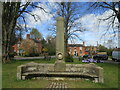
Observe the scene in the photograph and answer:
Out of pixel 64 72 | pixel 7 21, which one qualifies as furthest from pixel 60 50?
pixel 7 21

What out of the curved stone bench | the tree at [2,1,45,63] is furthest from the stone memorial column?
the tree at [2,1,45,63]

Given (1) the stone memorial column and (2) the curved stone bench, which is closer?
(2) the curved stone bench

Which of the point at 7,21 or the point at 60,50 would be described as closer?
the point at 60,50

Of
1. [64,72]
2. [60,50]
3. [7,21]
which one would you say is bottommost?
[64,72]

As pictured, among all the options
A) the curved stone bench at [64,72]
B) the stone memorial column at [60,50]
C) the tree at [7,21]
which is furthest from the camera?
the tree at [7,21]

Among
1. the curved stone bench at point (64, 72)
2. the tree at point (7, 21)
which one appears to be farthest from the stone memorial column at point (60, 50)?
the tree at point (7, 21)

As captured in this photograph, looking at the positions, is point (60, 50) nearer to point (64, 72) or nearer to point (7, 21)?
point (64, 72)

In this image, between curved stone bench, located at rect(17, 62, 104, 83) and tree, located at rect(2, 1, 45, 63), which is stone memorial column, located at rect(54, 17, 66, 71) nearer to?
curved stone bench, located at rect(17, 62, 104, 83)

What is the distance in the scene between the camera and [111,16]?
1455 centimetres

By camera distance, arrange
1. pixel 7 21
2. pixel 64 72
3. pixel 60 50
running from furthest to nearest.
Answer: pixel 7 21 < pixel 60 50 < pixel 64 72

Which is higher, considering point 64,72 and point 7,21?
point 7,21

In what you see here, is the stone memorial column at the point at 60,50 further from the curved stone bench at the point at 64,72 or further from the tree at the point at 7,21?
the tree at the point at 7,21

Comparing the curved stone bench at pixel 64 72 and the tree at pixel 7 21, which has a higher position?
the tree at pixel 7 21

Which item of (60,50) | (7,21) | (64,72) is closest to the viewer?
(64,72)
